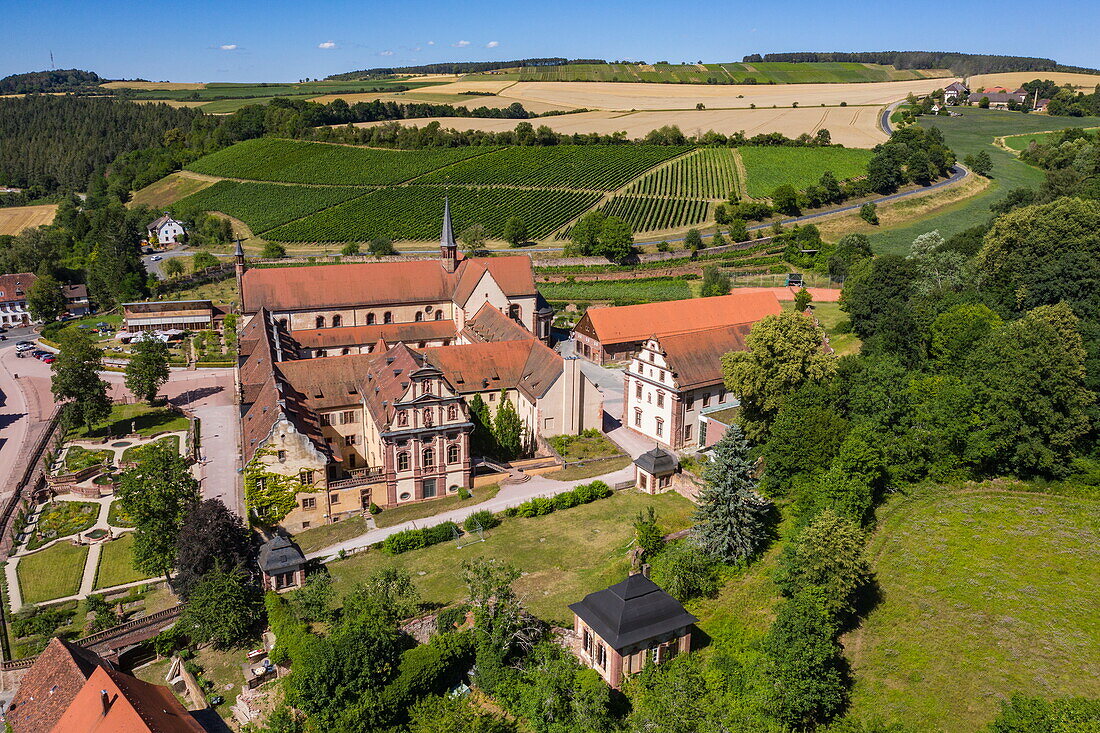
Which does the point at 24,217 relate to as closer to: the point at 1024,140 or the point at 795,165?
the point at 795,165

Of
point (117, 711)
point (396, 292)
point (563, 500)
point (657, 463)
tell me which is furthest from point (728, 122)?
point (117, 711)

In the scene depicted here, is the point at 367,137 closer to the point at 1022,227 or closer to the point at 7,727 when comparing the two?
the point at 1022,227

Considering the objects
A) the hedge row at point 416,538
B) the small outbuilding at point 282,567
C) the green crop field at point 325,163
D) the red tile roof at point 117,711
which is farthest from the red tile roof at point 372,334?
the green crop field at point 325,163

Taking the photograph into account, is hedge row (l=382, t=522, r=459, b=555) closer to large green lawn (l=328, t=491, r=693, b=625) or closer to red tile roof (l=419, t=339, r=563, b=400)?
large green lawn (l=328, t=491, r=693, b=625)

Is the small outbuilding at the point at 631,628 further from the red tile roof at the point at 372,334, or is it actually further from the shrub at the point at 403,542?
the red tile roof at the point at 372,334

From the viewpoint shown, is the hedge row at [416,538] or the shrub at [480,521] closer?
the hedge row at [416,538]
